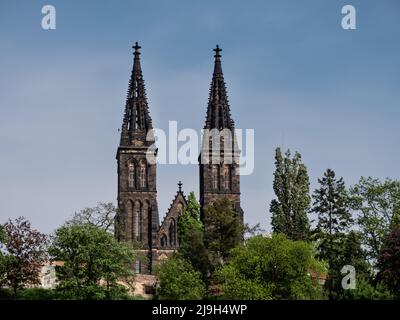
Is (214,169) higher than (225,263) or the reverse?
higher

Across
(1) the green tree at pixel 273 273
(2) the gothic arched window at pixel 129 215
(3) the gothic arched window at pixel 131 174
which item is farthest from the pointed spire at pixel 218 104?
(1) the green tree at pixel 273 273

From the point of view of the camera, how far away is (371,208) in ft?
250

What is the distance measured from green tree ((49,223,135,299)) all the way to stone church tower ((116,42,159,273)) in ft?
81.7

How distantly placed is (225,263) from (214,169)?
78.8ft

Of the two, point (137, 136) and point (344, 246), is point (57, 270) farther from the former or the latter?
point (137, 136)

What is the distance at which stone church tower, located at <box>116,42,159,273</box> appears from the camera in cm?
A: 9281

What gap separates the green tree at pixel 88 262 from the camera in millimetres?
63722

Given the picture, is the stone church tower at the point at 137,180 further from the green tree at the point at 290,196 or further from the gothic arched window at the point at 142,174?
the green tree at the point at 290,196

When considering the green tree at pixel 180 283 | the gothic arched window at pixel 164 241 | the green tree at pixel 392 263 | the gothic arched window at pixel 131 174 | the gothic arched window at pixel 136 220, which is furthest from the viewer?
the gothic arched window at pixel 131 174

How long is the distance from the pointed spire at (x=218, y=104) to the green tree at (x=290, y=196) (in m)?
12.0

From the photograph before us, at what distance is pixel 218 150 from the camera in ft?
315

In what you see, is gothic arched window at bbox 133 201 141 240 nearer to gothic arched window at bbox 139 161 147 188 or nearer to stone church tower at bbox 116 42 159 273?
stone church tower at bbox 116 42 159 273

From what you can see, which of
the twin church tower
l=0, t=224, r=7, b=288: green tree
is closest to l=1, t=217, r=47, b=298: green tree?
l=0, t=224, r=7, b=288: green tree
